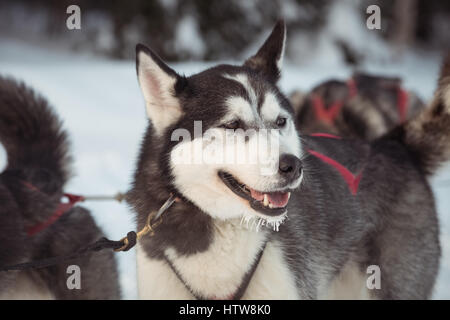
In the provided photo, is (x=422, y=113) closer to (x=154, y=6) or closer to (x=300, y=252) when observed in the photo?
(x=300, y=252)

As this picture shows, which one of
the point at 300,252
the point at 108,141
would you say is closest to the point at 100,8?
the point at 108,141

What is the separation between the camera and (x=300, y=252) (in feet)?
6.52

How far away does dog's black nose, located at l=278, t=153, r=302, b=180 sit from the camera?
1.67 m

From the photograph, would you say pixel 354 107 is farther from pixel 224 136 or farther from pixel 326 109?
pixel 224 136

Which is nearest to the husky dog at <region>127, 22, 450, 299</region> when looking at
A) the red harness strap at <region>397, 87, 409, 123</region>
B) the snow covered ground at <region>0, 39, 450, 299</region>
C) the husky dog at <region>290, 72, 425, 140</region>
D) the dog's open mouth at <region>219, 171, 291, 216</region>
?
the dog's open mouth at <region>219, 171, 291, 216</region>

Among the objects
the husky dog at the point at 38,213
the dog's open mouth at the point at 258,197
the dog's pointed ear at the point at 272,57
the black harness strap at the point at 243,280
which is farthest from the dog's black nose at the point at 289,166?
the husky dog at the point at 38,213

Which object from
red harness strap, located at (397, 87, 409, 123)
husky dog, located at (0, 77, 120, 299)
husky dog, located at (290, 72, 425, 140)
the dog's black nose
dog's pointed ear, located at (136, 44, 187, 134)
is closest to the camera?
the dog's black nose

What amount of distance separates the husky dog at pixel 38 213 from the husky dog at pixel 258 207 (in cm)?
41

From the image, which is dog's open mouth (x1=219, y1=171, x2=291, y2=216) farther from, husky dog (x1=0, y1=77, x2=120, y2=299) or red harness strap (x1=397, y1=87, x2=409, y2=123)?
red harness strap (x1=397, y1=87, x2=409, y2=123)

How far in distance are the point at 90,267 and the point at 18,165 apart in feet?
2.04

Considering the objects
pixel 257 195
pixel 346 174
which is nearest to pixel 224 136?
pixel 257 195

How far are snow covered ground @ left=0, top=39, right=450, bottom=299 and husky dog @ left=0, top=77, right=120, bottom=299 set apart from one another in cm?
49

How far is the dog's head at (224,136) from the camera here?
1712mm

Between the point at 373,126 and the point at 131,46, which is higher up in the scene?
the point at 131,46
